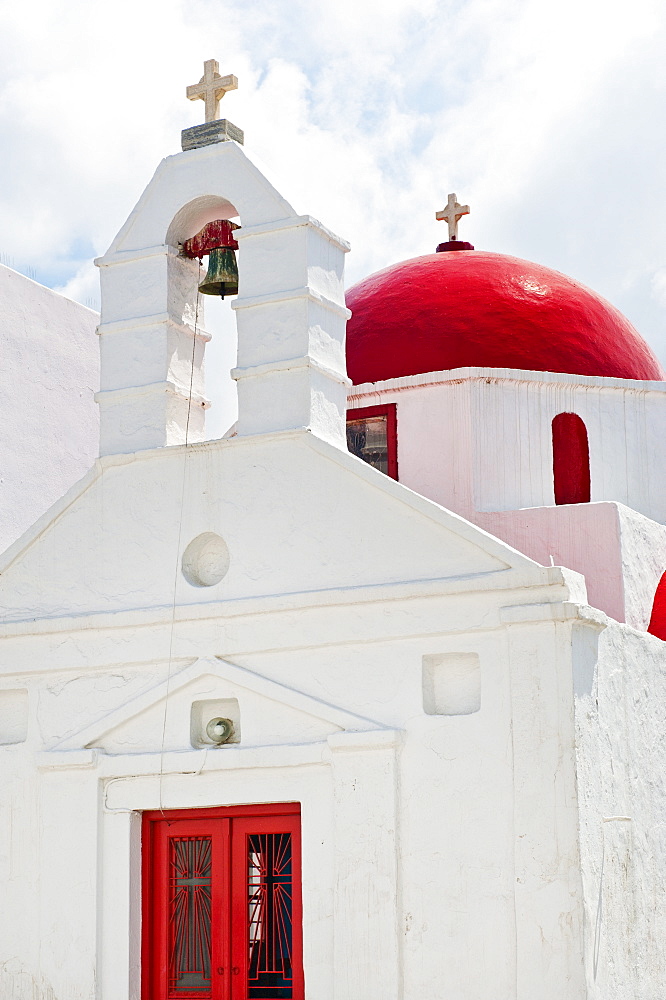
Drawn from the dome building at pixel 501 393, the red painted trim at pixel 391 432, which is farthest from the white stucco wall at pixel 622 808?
the red painted trim at pixel 391 432

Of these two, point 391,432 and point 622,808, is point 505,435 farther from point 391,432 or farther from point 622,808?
point 622,808

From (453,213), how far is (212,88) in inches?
182

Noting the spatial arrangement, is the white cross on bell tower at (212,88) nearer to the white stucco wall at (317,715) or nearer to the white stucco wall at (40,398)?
the white stucco wall at (317,715)

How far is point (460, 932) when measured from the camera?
27.5 ft

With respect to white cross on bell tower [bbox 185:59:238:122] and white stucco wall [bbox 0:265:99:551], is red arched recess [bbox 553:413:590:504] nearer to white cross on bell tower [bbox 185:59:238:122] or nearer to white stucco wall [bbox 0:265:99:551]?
white cross on bell tower [bbox 185:59:238:122]

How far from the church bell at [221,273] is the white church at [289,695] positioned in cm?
2

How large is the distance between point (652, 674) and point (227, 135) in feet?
16.5

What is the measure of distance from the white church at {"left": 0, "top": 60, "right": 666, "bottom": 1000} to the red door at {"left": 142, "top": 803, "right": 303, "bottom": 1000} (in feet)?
0.07

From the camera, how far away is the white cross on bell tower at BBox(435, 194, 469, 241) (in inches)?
569

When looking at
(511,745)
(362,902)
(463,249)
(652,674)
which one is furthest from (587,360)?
(362,902)

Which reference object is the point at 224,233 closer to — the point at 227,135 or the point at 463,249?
the point at 227,135

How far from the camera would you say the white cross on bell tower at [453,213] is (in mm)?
14445

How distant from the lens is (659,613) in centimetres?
1084

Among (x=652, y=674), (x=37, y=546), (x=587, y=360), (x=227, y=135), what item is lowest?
(x=652, y=674)
